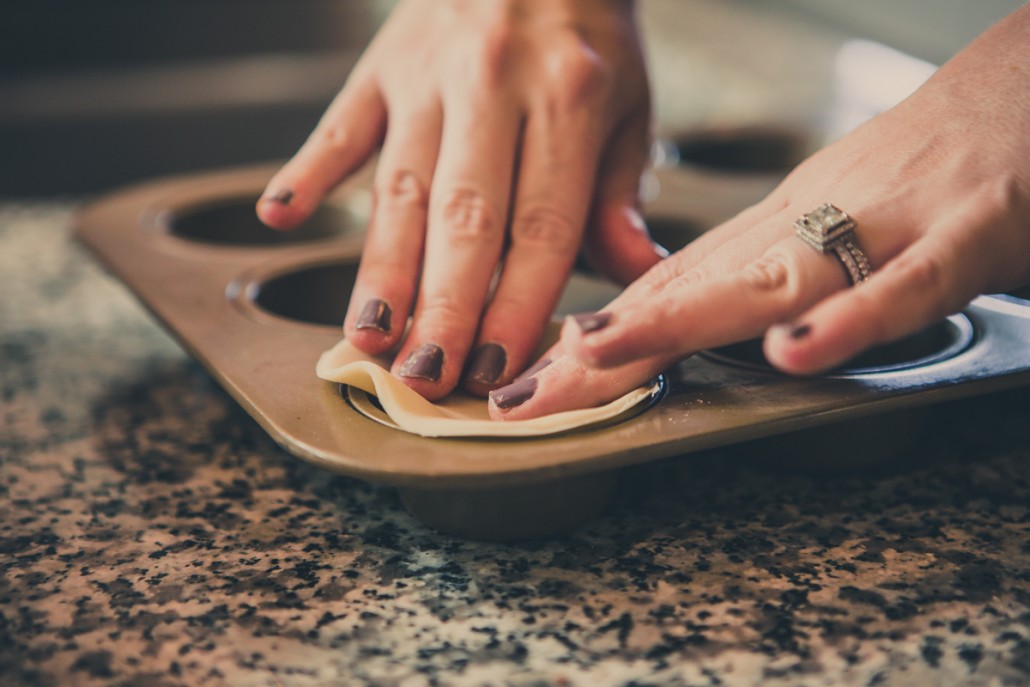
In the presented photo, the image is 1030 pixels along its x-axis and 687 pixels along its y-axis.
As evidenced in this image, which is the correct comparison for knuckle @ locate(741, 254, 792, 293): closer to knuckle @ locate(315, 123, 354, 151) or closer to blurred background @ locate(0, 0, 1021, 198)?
knuckle @ locate(315, 123, 354, 151)

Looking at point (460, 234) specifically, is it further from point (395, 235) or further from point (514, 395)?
point (514, 395)

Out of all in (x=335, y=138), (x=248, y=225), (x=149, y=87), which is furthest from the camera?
(x=149, y=87)

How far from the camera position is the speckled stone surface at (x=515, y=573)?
57 cm

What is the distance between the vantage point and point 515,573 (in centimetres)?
66

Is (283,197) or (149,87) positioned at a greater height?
(149,87)

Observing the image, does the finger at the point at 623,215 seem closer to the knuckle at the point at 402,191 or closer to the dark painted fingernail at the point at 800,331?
the knuckle at the point at 402,191

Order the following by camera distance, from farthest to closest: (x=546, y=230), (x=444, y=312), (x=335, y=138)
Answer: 1. (x=335, y=138)
2. (x=546, y=230)
3. (x=444, y=312)

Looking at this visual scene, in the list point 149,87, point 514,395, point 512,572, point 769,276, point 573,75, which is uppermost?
point 149,87

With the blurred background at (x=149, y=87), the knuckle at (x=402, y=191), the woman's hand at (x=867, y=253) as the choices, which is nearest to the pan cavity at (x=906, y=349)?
the woman's hand at (x=867, y=253)

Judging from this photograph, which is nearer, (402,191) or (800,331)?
(800,331)

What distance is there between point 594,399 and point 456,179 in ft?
1.02

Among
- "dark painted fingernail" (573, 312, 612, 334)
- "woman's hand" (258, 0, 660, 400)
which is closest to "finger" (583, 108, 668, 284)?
"woman's hand" (258, 0, 660, 400)

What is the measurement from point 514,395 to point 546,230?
253 mm

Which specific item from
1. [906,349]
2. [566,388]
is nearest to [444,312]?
[566,388]
